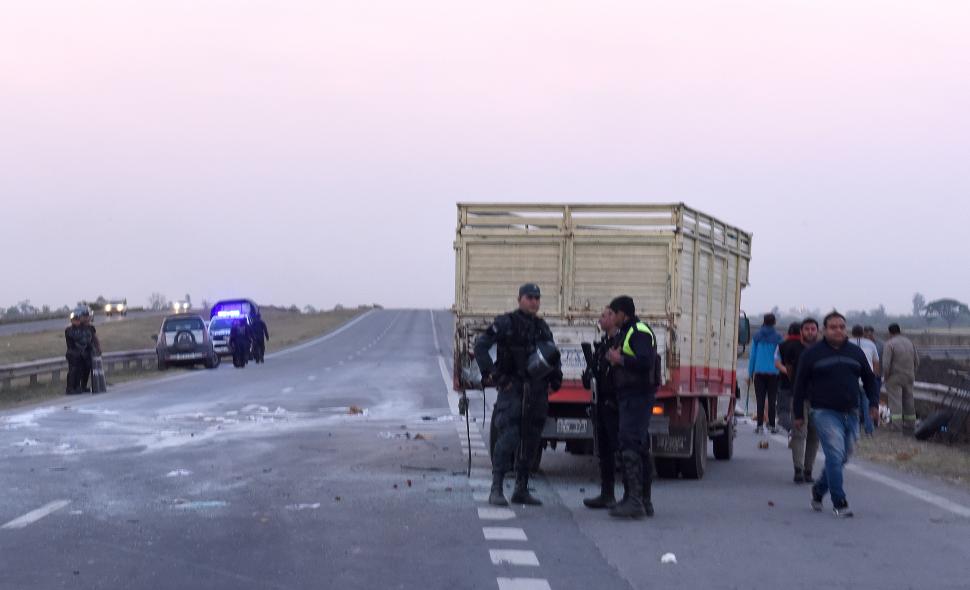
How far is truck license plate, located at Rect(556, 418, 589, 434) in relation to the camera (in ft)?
42.9

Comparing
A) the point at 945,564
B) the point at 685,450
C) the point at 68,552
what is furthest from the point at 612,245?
the point at 68,552

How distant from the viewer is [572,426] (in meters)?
13.1

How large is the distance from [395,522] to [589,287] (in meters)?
4.14

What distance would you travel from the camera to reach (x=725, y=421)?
52.7 ft

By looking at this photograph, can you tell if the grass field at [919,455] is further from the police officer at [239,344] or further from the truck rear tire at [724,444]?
the police officer at [239,344]

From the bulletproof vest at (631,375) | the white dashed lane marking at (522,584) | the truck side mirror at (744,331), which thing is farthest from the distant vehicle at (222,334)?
the white dashed lane marking at (522,584)

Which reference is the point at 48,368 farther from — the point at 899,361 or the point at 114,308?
the point at 114,308

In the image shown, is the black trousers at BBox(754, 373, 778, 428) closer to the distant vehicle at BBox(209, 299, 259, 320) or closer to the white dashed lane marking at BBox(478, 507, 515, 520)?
the white dashed lane marking at BBox(478, 507, 515, 520)

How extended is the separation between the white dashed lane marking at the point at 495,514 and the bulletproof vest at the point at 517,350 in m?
1.16

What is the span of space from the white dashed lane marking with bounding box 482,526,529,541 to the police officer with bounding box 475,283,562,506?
1350 mm

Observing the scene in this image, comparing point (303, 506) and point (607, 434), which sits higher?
point (607, 434)

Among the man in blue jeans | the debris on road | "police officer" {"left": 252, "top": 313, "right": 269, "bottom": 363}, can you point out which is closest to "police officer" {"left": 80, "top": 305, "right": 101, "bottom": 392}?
"police officer" {"left": 252, "top": 313, "right": 269, "bottom": 363}

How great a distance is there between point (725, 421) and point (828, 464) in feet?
16.0

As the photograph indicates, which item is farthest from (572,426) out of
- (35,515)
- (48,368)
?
(48,368)
